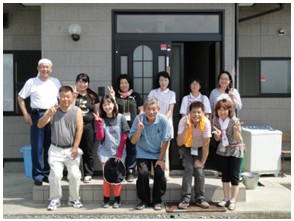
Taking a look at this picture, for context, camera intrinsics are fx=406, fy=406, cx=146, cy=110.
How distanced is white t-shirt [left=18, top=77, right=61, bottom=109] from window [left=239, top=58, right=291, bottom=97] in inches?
156

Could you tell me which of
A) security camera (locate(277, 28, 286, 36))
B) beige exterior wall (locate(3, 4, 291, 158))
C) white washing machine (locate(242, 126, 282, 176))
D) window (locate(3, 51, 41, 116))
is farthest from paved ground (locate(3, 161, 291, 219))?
security camera (locate(277, 28, 286, 36))

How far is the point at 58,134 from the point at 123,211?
1.23m

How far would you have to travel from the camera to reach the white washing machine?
277 inches

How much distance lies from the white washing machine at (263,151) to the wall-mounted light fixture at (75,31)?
3.34 m

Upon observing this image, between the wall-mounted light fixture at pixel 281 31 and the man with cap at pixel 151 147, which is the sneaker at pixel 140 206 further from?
the wall-mounted light fixture at pixel 281 31

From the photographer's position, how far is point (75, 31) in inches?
240

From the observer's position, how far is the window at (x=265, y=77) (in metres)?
7.86

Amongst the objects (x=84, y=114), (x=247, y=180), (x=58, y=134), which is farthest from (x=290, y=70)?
(x=58, y=134)

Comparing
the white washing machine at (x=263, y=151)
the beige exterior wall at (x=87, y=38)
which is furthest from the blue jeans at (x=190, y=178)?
the white washing machine at (x=263, y=151)

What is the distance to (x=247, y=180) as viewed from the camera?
19.7 ft

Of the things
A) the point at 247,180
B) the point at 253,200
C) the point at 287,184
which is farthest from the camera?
the point at 287,184

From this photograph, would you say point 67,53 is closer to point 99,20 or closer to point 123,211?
point 99,20

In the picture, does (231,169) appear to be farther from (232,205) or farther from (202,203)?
(202,203)

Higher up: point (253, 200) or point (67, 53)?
point (67, 53)
